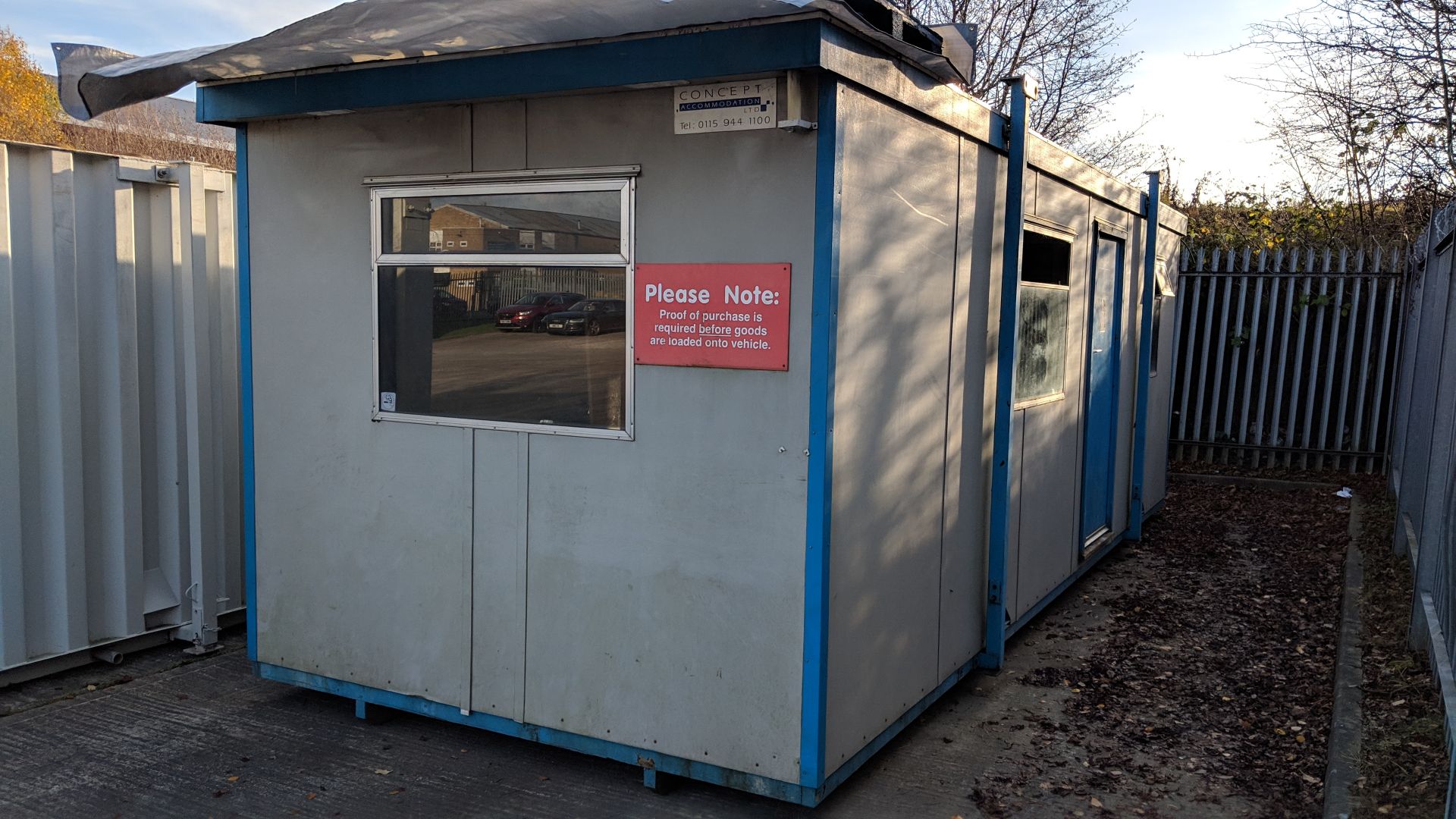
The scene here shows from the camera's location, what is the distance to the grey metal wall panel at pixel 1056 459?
18.5 feet

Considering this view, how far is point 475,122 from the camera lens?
4.14 m

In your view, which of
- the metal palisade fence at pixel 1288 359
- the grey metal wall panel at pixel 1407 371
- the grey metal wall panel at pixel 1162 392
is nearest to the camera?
the grey metal wall panel at pixel 1407 371

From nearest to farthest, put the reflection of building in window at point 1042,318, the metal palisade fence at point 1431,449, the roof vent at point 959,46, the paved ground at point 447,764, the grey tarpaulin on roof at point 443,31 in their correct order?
1. the grey tarpaulin on roof at point 443,31
2. the paved ground at point 447,764
3. the roof vent at point 959,46
4. the metal palisade fence at point 1431,449
5. the reflection of building in window at point 1042,318

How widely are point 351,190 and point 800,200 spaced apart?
6.45 feet

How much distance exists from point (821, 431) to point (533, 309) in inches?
48.4

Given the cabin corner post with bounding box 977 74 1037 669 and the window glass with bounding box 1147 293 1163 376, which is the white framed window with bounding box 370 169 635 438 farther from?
the window glass with bounding box 1147 293 1163 376

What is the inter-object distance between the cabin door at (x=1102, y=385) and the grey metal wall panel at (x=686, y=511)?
3.67m

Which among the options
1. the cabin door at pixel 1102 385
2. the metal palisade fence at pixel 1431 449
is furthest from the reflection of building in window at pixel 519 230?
the cabin door at pixel 1102 385

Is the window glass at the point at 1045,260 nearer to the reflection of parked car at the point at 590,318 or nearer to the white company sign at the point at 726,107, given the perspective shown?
the white company sign at the point at 726,107

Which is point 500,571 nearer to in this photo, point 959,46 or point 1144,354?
point 959,46

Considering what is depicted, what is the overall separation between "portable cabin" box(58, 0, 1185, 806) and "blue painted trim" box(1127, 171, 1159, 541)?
3.40m

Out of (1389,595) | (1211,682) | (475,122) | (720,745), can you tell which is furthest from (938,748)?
(1389,595)

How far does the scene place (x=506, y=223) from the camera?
410 cm

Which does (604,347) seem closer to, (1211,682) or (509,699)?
(509,699)
